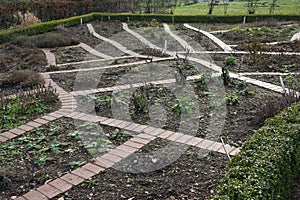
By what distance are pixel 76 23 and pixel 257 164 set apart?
10.6 m

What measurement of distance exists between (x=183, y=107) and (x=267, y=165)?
1.81 m

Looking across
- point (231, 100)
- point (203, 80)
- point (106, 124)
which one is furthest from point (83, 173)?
point (203, 80)

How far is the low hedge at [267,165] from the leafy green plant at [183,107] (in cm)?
113

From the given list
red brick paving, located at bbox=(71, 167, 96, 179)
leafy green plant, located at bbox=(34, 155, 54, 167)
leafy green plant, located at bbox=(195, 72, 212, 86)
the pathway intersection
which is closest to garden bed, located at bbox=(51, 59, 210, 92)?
the pathway intersection

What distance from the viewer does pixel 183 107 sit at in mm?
3975

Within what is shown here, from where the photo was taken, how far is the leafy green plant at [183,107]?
3.93 m

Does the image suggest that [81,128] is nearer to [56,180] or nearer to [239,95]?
[56,180]

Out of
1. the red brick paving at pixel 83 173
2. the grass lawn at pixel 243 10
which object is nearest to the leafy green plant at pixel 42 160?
the red brick paving at pixel 83 173

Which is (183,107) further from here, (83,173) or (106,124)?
(83,173)

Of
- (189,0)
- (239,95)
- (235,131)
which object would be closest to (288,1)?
(189,0)

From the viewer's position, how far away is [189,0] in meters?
20.5

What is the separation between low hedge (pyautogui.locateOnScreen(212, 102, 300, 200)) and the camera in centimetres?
202

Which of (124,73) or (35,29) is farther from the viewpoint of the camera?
(35,29)

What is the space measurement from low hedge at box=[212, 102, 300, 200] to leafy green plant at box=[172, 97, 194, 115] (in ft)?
3.71
